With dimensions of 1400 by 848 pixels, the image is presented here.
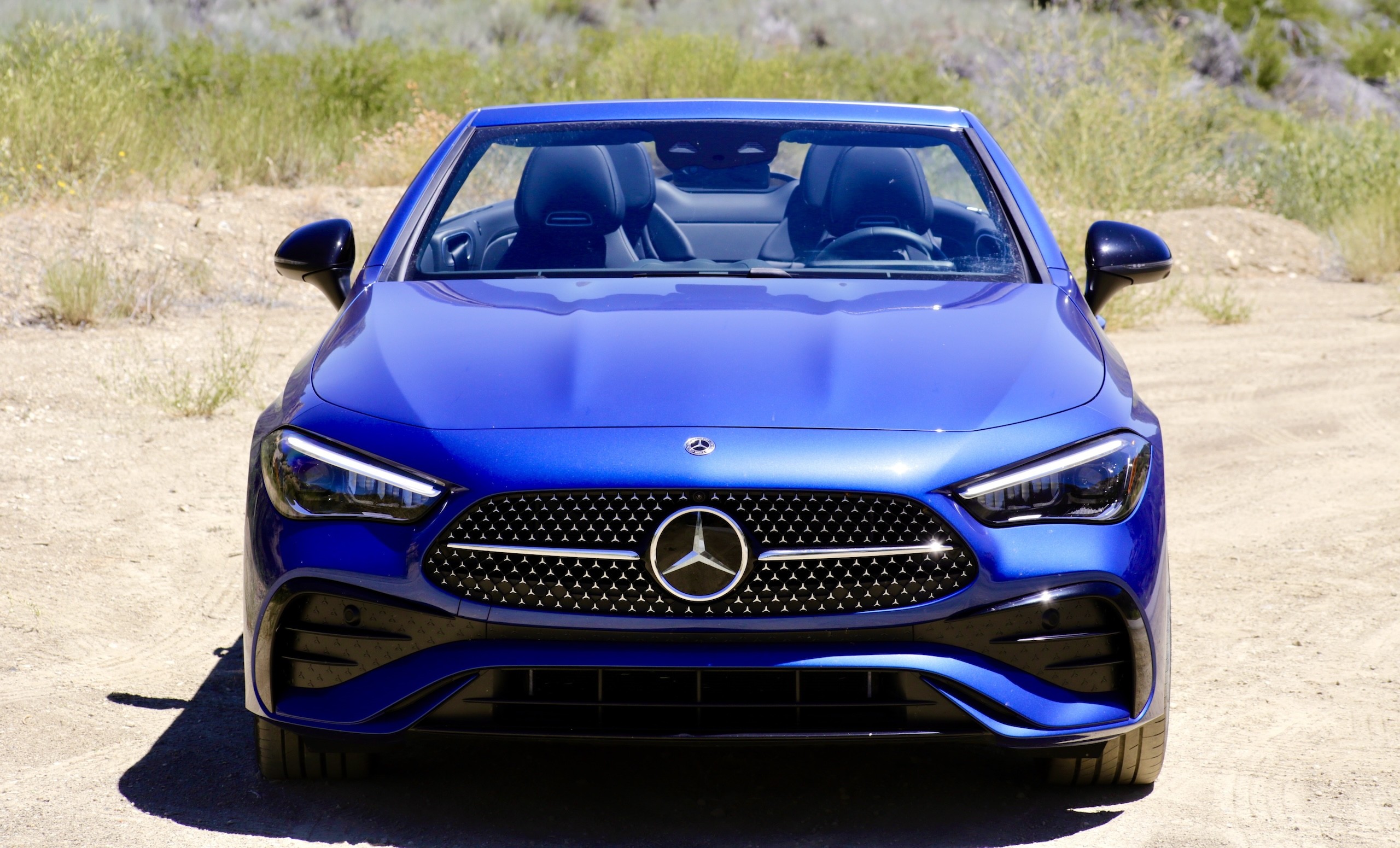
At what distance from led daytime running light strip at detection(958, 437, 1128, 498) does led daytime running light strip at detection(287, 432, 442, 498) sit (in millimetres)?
974

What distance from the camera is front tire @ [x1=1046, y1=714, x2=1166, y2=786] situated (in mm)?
3022

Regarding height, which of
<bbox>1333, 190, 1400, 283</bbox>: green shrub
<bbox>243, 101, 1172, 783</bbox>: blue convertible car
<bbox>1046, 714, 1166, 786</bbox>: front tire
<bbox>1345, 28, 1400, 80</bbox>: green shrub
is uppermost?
<bbox>243, 101, 1172, 783</bbox>: blue convertible car

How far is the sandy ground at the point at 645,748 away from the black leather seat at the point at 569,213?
129 cm

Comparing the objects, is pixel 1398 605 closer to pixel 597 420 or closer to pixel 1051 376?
pixel 1051 376

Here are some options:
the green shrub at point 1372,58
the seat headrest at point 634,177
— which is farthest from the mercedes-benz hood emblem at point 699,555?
the green shrub at point 1372,58

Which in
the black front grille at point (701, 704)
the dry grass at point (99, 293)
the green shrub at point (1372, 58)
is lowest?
the green shrub at point (1372, 58)

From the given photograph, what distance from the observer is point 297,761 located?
314cm

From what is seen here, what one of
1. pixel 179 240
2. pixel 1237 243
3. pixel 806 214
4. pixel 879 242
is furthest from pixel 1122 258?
pixel 1237 243

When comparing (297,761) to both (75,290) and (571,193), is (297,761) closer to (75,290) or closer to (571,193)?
(571,193)

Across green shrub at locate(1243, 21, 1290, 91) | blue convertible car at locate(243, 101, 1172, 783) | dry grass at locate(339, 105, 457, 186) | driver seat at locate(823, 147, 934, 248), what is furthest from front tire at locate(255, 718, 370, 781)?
green shrub at locate(1243, 21, 1290, 91)

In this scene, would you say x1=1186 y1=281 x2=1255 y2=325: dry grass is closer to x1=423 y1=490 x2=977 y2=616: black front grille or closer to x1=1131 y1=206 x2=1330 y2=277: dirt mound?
x1=1131 y1=206 x2=1330 y2=277: dirt mound

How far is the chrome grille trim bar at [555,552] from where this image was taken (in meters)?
2.64

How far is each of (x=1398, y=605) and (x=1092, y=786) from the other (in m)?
1.95

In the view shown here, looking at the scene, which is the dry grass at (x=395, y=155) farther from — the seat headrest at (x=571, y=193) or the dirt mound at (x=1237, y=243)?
the seat headrest at (x=571, y=193)
